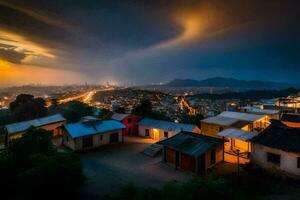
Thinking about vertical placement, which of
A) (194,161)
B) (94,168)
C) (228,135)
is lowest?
(94,168)

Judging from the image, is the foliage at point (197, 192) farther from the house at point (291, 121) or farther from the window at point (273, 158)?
the house at point (291, 121)

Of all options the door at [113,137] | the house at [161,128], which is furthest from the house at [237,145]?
the door at [113,137]

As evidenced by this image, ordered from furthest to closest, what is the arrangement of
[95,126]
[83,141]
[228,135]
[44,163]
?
[95,126] → [83,141] → [228,135] → [44,163]

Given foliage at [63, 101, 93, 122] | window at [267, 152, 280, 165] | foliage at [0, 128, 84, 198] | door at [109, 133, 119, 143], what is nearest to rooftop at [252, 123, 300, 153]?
window at [267, 152, 280, 165]

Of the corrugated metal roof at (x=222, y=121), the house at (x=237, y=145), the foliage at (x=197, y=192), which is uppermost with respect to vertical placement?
the foliage at (x=197, y=192)

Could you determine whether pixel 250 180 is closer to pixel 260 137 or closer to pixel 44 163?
pixel 260 137

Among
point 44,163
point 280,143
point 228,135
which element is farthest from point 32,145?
point 280,143
